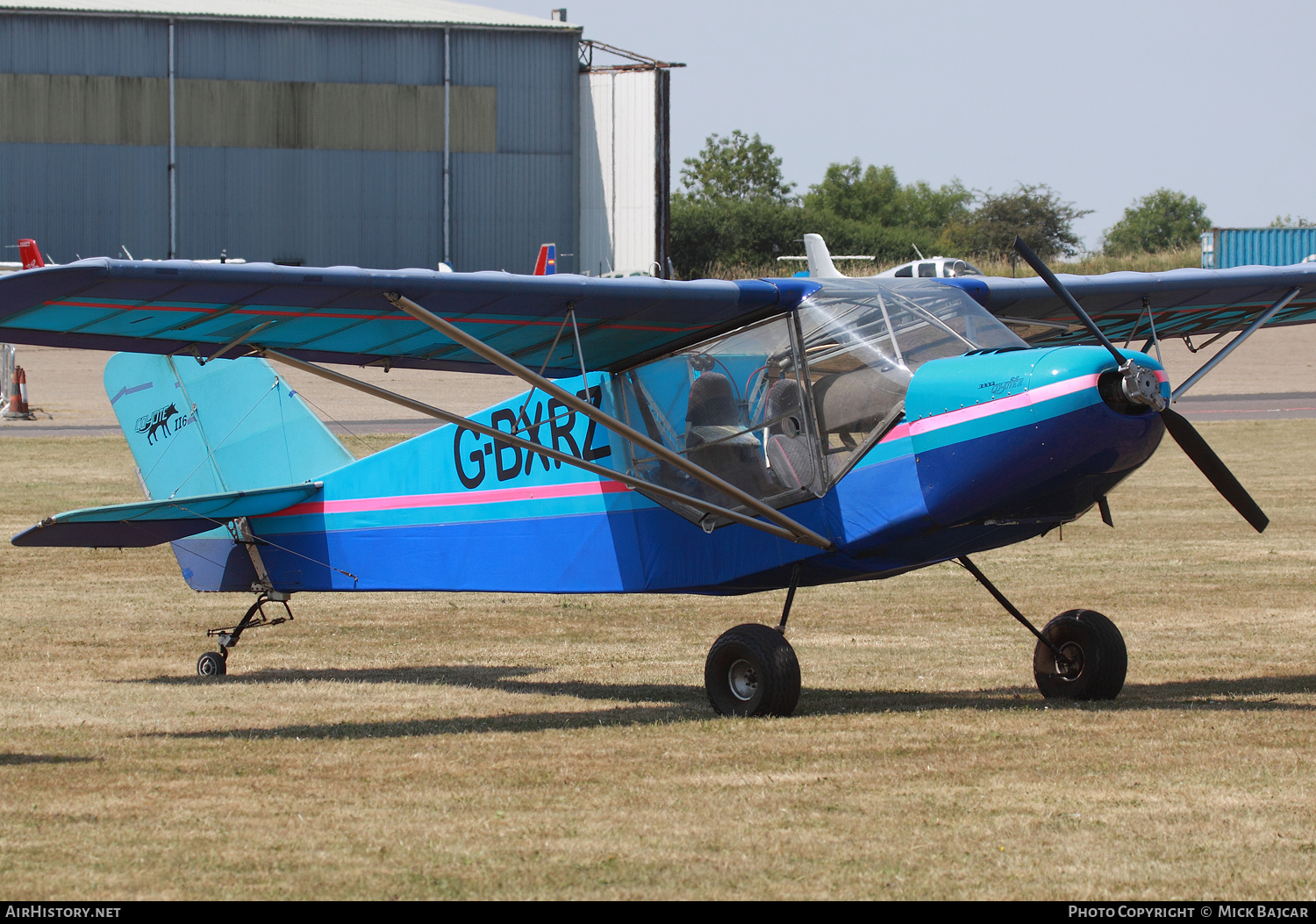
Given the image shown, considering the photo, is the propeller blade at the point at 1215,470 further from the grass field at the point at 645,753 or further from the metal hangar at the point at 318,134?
the metal hangar at the point at 318,134

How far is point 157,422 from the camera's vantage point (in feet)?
40.1

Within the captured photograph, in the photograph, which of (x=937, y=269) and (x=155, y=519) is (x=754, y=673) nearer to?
(x=155, y=519)

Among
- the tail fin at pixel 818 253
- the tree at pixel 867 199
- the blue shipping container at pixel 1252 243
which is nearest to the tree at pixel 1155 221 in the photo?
the tree at pixel 867 199

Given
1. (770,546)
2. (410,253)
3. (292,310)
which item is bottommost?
(770,546)

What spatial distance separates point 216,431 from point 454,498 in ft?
8.09

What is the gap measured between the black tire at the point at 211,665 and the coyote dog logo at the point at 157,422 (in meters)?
2.06

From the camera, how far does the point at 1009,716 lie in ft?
28.0

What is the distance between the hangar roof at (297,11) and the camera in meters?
50.7

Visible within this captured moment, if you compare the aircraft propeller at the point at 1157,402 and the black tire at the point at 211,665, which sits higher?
the aircraft propeller at the point at 1157,402

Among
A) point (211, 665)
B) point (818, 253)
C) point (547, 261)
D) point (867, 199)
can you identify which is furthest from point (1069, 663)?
point (867, 199)

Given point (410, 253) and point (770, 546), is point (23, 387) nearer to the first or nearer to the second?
point (410, 253)

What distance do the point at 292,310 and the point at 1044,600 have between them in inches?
329

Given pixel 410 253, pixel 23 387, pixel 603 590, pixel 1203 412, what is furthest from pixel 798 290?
pixel 410 253

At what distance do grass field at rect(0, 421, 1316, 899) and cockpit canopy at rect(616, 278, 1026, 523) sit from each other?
58.7 inches
